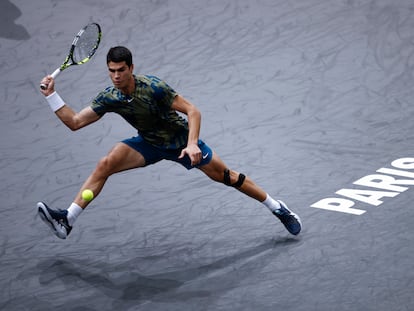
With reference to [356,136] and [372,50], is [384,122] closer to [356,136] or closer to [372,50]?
[356,136]

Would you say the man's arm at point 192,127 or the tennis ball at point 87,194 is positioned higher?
the man's arm at point 192,127

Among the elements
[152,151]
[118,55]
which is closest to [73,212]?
[152,151]

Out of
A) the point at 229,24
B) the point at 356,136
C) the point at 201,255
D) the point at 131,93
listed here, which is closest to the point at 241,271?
the point at 201,255

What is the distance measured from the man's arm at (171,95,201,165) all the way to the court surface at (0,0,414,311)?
0.98 metres

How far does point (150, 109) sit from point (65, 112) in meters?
0.65

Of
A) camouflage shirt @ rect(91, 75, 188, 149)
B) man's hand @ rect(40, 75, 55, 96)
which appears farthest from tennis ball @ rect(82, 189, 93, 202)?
man's hand @ rect(40, 75, 55, 96)

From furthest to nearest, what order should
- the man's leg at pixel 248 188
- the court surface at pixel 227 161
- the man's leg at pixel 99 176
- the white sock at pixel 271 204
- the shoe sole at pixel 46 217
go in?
the white sock at pixel 271 204 < the man's leg at pixel 248 188 < the man's leg at pixel 99 176 < the shoe sole at pixel 46 217 < the court surface at pixel 227 161

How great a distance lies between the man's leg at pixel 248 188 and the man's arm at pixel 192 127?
1.60 ft

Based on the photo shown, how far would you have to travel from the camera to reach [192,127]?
7.29 meters

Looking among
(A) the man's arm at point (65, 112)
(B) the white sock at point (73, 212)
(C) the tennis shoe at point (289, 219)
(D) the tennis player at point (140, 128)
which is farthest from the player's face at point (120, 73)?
(C) the tennis shoe at point (289, 219)

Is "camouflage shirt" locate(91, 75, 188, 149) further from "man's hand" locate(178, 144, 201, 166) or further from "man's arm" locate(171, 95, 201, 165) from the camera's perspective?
"man's hand" locate(178, 144, 201, 166)

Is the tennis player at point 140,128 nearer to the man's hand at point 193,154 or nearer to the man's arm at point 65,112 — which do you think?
the man's arm at point 65,112

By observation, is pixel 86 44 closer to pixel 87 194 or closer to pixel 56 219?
pixel 87 194

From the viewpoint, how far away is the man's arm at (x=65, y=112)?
288 inches
